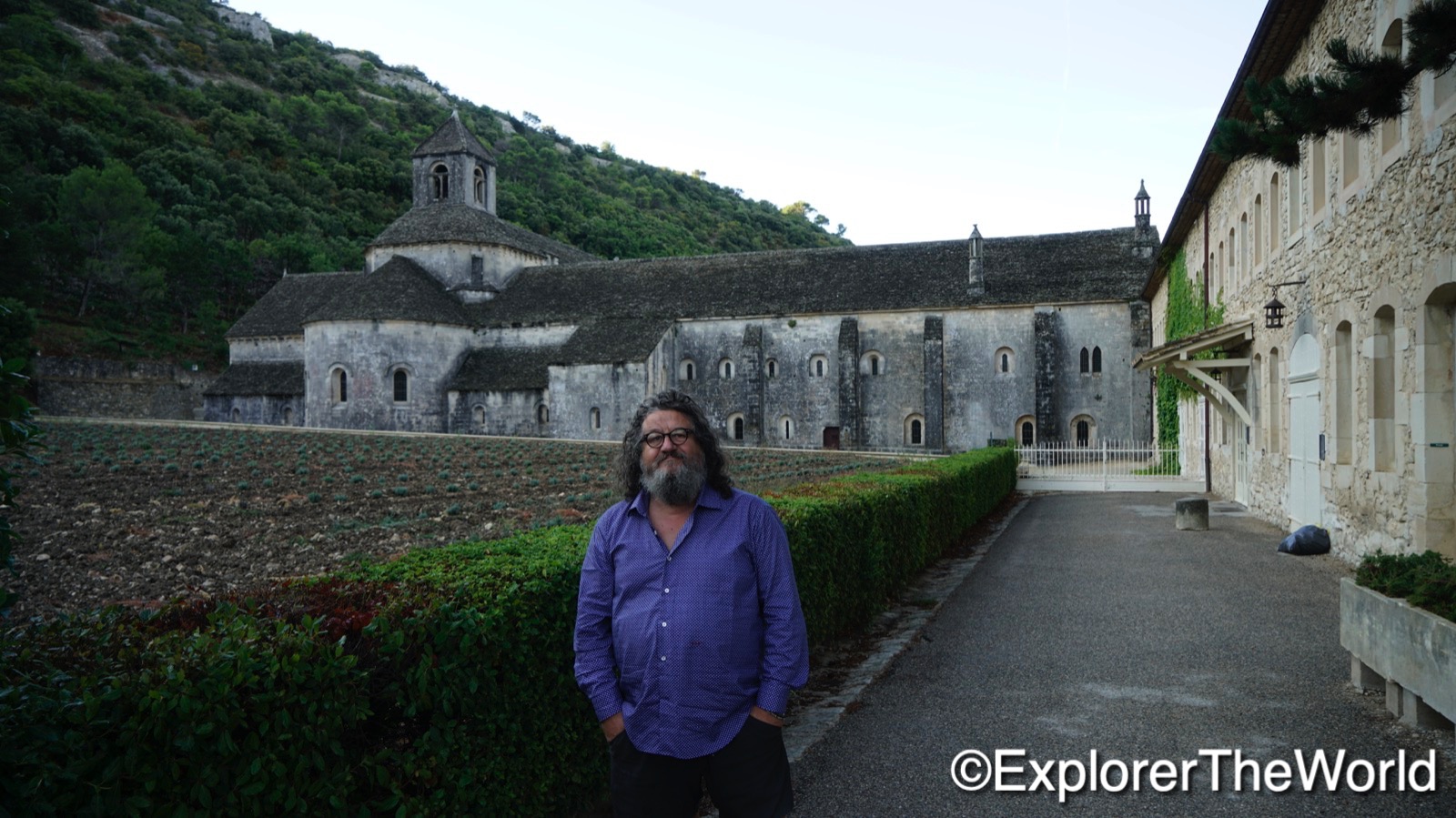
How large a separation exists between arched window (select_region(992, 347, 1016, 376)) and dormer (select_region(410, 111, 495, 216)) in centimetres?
3082

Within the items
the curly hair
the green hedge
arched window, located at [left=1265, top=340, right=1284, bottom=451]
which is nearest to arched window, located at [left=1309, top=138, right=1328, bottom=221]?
arched window, located at [left=1265, top=340, right=1284, bottom=451]

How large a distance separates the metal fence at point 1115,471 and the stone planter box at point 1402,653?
18.7 m

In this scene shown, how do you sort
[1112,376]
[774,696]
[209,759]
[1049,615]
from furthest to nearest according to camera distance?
[1112,376], [1049,615], [774,696], [209,759]

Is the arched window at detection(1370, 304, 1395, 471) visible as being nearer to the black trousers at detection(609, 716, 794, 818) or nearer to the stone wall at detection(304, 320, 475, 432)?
the black trousers at detection(609, 716, 794, 818)

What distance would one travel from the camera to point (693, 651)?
11.0 ft

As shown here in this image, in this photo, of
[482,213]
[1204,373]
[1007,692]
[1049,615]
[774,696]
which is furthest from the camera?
[482,213]

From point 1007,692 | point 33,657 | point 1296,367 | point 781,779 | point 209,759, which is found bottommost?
A: point 1007,692

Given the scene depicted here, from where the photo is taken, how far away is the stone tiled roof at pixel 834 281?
133 ft

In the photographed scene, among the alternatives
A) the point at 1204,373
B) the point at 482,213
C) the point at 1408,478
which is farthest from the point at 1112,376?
the point at 482,213

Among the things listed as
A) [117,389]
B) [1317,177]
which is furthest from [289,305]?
[1317,177]

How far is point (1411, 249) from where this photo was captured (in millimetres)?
9820

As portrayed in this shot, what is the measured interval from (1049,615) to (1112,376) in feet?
107

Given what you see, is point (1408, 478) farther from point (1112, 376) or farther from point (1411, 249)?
point (1112, 376)

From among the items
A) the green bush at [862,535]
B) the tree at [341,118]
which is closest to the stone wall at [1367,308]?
the green bush at [862,535]
